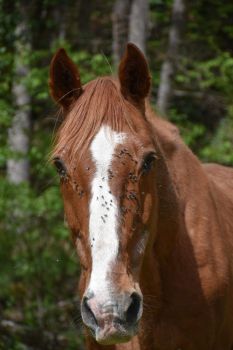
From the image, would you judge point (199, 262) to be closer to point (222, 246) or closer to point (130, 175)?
point (222, 246)

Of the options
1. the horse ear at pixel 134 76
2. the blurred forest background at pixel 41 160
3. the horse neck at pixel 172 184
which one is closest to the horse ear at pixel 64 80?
the horse ear at pixel 134 76

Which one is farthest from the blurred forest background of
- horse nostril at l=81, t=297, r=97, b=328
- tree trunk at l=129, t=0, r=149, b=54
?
horse nostril at l=81, t=297, r=97, b=328

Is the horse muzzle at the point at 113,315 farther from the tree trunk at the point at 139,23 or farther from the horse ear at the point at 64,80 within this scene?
the tree trunk at the point at 139,23

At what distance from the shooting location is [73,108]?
4.33m

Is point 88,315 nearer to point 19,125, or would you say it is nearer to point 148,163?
point 148,163

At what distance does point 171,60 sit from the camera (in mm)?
10695

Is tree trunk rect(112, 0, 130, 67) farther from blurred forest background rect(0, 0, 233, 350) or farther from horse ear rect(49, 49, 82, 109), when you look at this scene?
horse ear rect(49, 49, 82, 109)

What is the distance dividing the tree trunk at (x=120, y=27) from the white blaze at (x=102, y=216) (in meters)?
6.26

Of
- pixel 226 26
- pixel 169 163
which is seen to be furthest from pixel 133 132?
pixel 226 26

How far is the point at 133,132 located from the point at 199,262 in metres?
0.98

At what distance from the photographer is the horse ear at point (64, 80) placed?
4418 millimetres

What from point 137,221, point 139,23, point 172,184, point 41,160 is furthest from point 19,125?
point 137,221

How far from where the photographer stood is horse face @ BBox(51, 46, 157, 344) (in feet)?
11.7

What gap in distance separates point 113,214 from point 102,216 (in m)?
0.06
